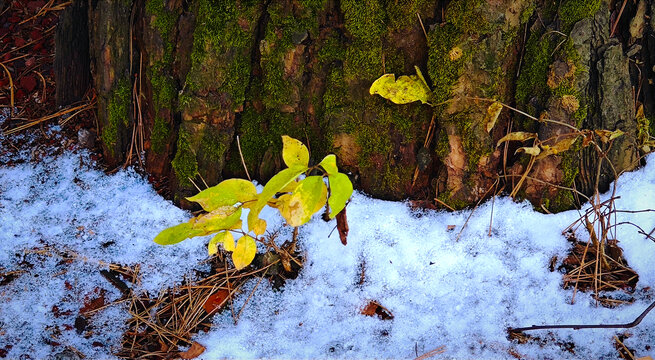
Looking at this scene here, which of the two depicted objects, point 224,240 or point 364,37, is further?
point 364,37

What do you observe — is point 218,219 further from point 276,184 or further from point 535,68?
point 535,68

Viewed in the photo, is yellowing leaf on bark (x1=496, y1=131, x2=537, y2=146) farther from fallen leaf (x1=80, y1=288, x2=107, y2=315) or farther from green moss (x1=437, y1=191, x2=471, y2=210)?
fallen leaf (x1=80, y1=288, x2=107, y2=315)

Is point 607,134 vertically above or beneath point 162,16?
beneath

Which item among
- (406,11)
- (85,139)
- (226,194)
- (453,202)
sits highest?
(406,11)

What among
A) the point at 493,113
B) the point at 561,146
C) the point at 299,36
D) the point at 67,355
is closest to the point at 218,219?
the point at 67,355

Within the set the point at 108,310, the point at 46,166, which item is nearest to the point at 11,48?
the point at 46,166

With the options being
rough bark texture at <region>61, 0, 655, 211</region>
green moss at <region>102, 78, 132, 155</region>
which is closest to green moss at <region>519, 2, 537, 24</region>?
rough bark texture at <region>61, 0, 655, 211</region>

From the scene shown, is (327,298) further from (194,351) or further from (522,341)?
(522,341)
